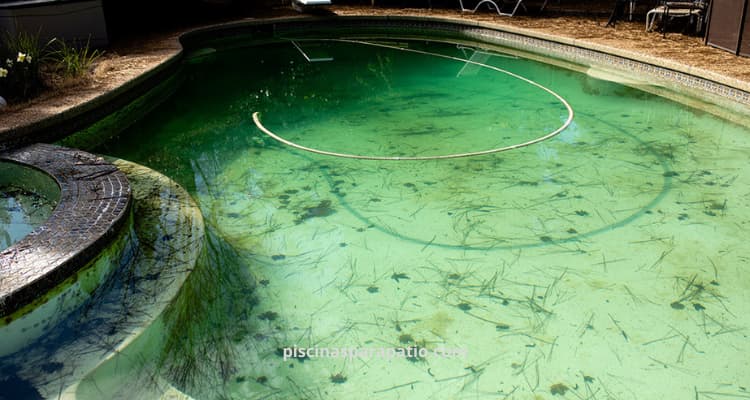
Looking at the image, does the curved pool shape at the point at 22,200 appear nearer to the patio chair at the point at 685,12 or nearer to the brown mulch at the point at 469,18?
the brown mulch at the point at 469,18

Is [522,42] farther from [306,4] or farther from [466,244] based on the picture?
[466,244]

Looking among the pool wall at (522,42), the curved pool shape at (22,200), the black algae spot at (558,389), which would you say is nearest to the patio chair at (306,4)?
the pool wall at (522,42)

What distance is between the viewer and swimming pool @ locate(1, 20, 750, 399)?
2.72 m

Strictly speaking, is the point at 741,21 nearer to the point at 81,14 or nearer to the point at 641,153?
the point at 641,153

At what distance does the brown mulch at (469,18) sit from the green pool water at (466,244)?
54 centimetres

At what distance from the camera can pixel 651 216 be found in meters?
4.07

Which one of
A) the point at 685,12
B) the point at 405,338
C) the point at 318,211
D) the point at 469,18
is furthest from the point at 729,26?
the point at 405,338

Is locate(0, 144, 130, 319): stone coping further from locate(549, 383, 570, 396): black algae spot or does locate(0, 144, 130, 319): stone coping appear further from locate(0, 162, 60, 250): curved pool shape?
locate(549, 383, 570, 396): black algae spot

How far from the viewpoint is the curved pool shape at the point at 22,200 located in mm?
3387

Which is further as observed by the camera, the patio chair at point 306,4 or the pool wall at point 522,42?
the patio chair at point 306,4

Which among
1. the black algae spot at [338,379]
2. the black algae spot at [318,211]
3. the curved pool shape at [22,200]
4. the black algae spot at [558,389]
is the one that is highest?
the curved pool shape at [22,200]

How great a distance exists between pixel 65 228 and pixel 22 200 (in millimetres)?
876

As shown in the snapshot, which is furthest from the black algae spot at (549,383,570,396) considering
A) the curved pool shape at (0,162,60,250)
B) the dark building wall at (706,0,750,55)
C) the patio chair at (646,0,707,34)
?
the patio chair at (646,0,707,34)

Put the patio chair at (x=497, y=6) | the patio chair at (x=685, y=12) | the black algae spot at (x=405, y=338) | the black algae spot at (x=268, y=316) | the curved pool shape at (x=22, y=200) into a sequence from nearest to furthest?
the black algae spot at (x=405, y=338) < the black algae spot at (x=268, y=316) < the curved pool shape at (x=22, y=200) < the patio chair at (x=685, y=12) < the patio chair at (x=497, y=6)
